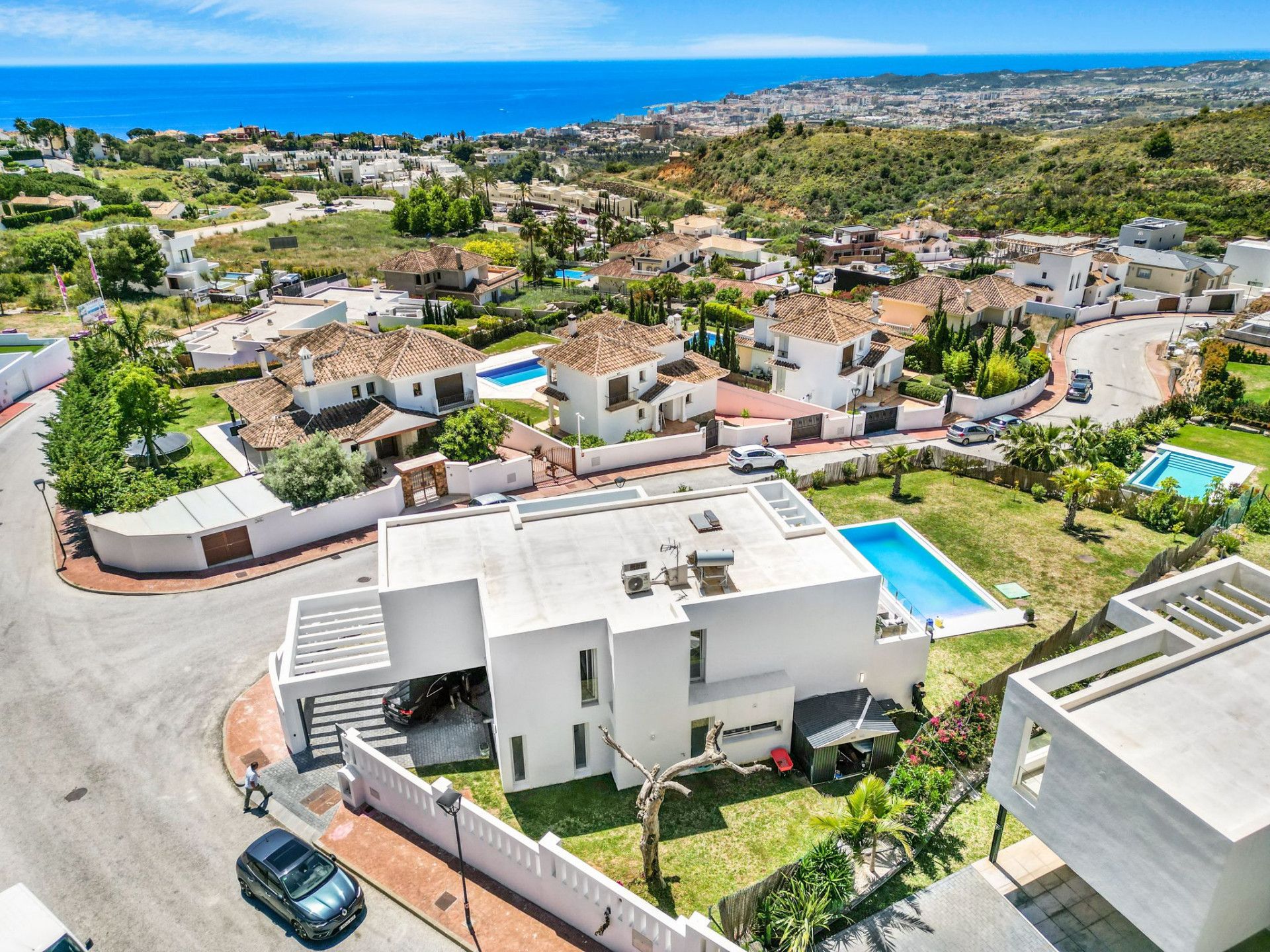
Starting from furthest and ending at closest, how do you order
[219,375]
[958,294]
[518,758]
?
1. [958,294]
2. [219,375]
3. [518,758]

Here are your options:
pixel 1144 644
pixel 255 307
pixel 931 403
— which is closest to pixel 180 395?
pixel 255 307

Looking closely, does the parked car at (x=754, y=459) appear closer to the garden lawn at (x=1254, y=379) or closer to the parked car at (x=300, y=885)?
the parked car at (x=300, y=885)

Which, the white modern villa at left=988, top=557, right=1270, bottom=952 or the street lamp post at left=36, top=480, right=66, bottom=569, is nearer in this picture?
the white modern villa at left=988, top=557, right=1270, bottom=952

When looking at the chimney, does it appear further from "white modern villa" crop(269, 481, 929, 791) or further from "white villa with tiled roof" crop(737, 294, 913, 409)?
"white villa with tiled roof" crop(737, 294, 913, 409)

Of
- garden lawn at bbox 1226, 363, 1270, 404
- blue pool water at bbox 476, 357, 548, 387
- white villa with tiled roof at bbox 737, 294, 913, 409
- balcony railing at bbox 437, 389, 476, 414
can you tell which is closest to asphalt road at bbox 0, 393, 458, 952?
balcony railing at bbox 437, 389, 476, 414

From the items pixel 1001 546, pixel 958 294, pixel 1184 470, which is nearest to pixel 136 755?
pixel 1001 546

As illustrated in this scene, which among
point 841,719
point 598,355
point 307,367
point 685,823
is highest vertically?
point 307,367

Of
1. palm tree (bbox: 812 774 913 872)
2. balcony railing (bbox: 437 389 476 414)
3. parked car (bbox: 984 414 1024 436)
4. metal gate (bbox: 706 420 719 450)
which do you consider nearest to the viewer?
palm tree (bbox: 812 774 913 872)

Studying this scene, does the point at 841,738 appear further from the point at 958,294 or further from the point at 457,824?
the point at 958,294
